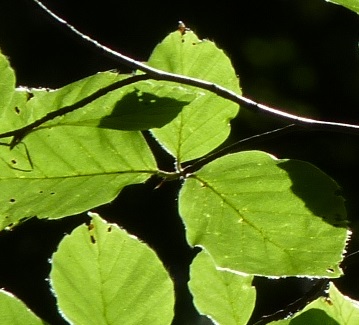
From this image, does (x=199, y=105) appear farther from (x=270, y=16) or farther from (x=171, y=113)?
(x=270, y=16)

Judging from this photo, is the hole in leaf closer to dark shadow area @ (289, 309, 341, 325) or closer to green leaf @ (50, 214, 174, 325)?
green leaf @ (50, 214, 174, 325)

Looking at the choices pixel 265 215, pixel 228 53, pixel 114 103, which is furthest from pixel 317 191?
pixel 228 53

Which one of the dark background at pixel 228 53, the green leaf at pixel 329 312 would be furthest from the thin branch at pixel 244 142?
the dark background at pixel 228 53

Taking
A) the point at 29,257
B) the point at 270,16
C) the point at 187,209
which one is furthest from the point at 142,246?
the point at 270,16

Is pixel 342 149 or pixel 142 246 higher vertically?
pixel 142 246

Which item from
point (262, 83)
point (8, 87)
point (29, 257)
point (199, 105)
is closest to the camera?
point (8, 87)

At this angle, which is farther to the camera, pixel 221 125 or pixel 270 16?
pixel 270 16

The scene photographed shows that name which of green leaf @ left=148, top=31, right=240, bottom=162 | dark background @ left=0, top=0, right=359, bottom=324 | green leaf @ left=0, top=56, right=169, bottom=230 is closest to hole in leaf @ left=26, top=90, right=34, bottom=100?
green leaf @ left=0, top=56, right=169, bottom=230
